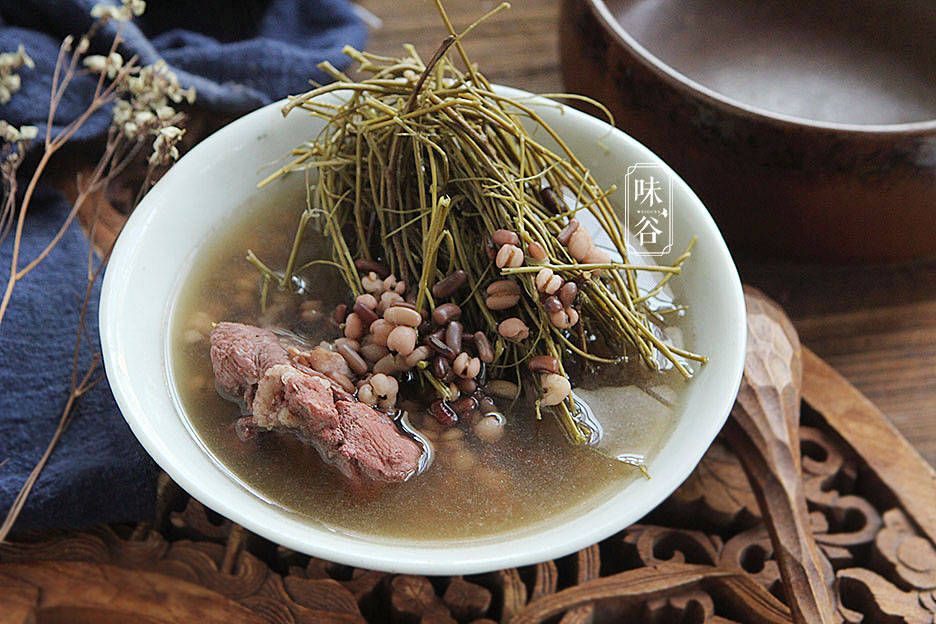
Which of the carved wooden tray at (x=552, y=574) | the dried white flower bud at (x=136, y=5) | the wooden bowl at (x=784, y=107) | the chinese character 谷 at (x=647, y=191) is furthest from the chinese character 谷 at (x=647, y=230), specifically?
the dried white flower bud at (x=136, y=5)

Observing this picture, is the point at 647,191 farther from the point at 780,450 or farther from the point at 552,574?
the point at 552,574

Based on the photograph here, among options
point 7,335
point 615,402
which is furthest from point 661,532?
point 7,335

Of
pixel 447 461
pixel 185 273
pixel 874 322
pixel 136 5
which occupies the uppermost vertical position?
pixel 136 5

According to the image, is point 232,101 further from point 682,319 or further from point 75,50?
point 682,319

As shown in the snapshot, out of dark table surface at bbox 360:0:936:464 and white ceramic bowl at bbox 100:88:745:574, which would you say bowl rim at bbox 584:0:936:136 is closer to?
white ceramic bowl at bbox 100:88:745:574

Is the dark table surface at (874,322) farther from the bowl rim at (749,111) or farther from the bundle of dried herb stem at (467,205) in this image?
the bundle of dried herb stem at (467,205)

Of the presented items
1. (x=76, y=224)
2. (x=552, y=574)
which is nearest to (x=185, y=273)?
(x=76, y=224)

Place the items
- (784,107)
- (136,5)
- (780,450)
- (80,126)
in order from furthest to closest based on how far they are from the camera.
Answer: (784,107)
(80,126)
(136,5)
(780,450)
